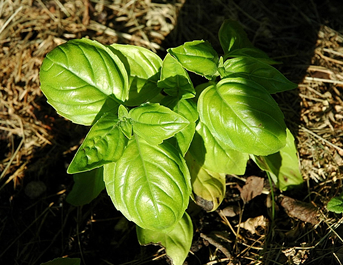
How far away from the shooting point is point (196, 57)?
2.24 m

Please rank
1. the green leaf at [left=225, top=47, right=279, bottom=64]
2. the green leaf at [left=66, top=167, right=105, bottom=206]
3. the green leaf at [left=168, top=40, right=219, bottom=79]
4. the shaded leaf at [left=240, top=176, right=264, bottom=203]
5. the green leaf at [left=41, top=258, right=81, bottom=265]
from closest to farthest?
1. the green leaf at [left=168, top=40, right=219, bottom=79]
2. the green leaf at [left=41, top=258, right=81, bottom=265]
3. the green leaf at [left=225, top=47, right=279, bottom=64]
4. the green leaf at [left=66, top=167, right=105, bottom=206]
5. the shaded leaf at [left=240, top=176, right=264, bottom=203]

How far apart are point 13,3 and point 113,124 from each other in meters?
2.39

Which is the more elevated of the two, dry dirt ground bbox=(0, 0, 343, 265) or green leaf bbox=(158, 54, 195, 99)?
green leaf bbox=(158, 54, 195, 99)

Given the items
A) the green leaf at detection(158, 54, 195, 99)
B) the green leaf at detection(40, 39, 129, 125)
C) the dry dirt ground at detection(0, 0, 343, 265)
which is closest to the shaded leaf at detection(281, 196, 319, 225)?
the dry dirt ground at detection(0, 0, 343, 265)

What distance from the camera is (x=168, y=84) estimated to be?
2.35 metres

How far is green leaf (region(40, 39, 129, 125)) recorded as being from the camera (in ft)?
7.34

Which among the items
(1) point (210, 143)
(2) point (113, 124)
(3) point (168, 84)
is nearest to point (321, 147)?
(1) point (210, 143)

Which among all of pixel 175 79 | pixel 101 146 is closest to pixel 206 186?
pixel 175 79

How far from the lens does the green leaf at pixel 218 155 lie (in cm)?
246

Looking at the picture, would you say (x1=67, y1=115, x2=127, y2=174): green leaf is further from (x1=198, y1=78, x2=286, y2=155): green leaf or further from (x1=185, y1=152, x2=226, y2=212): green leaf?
(x1=185, y1=152, x2=226, y2=212): green leaf

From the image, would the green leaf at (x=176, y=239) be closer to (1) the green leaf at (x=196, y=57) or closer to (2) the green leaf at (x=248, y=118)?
(2) the green leaf at (x=248, y=118)

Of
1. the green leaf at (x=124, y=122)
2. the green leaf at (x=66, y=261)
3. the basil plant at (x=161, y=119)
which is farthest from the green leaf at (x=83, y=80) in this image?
the green leaf at (x=66, y=261)

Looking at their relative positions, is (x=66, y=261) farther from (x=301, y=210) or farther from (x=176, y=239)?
(x=301, y=210)

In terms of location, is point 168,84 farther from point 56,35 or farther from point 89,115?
point 56,35
